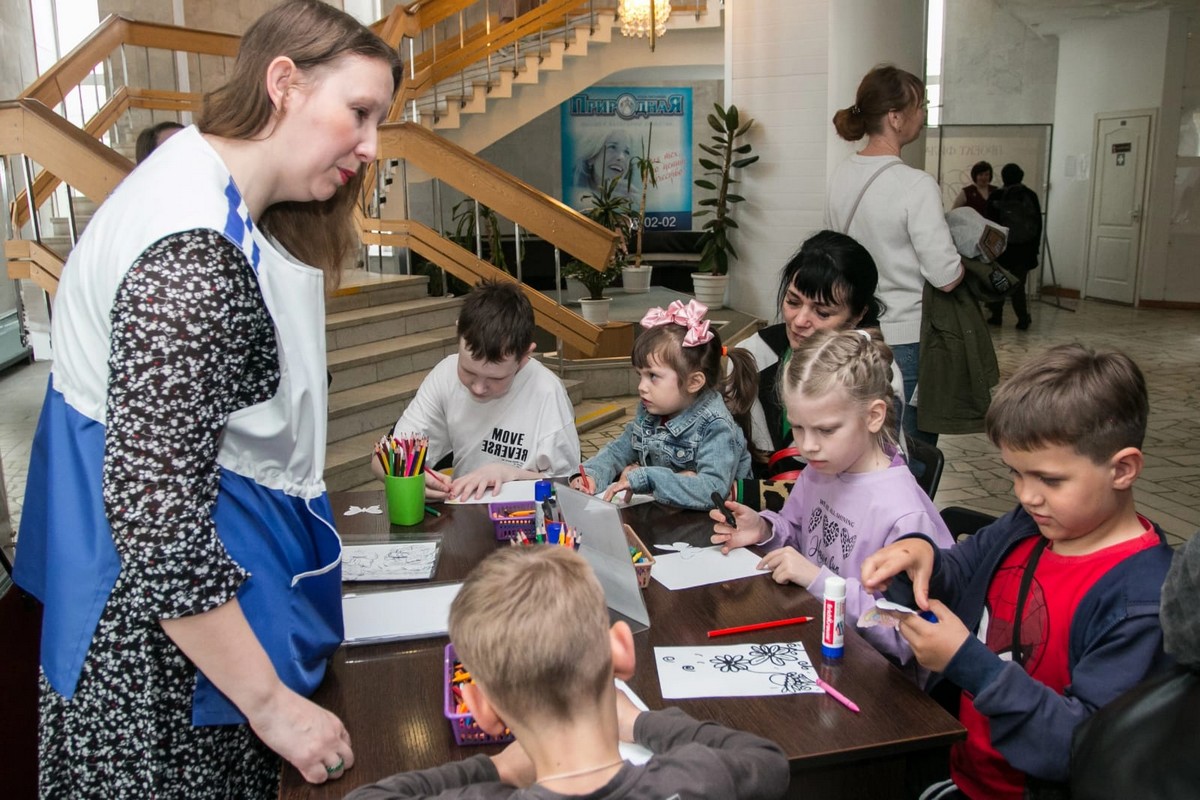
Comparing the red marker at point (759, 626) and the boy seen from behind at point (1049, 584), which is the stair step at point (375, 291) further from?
the boy seen from behind at point (1049, 584)

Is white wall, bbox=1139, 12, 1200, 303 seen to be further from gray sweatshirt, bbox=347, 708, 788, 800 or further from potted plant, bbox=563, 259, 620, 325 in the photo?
gray sweatshirt, bbox=347, 708, 788, 800

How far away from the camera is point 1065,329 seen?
952 cm

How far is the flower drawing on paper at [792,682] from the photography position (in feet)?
4.64

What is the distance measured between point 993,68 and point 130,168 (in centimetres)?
1015

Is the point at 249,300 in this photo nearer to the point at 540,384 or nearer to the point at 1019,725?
the point at 1019,725

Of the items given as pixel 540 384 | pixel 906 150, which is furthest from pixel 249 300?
pixel 906 150

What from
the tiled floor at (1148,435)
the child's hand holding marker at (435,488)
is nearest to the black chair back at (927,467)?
the tiled floor at (1148,435)

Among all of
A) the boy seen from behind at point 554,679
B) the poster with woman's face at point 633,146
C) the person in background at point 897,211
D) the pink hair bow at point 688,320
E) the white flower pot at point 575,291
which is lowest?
the white flower pot at point 575,291

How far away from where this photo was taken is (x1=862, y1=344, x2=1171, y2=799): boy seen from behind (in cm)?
128

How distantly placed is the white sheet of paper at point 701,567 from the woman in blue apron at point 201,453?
75 centimetres

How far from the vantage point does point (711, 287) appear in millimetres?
9109

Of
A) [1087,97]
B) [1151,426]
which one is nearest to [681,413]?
[1151,426]

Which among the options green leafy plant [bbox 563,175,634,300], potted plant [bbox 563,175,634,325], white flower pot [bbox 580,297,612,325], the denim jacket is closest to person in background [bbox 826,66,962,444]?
the denim jacket

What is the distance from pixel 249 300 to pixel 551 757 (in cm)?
60
